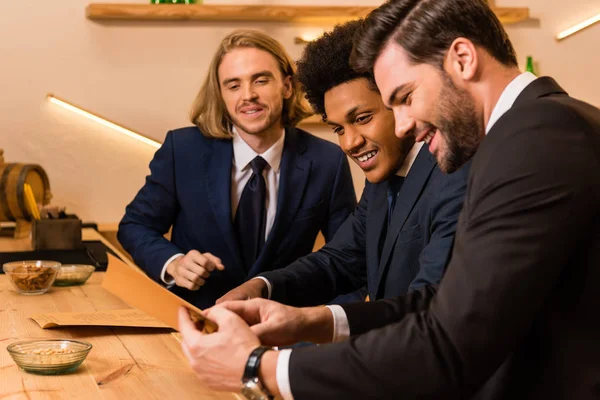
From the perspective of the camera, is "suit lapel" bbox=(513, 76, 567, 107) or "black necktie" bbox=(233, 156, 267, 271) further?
"black necktie" bbox=(233, 156, 267, 271)

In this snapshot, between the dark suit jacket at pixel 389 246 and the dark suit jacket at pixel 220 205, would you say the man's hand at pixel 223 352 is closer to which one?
the dark suit jacket at pixel 389 246

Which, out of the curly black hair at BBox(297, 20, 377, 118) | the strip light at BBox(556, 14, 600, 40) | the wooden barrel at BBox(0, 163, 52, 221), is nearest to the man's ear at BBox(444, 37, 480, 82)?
the curly black hair at BBox(297, 20, 377, 118)

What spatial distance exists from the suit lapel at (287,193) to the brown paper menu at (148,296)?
1.43 metres

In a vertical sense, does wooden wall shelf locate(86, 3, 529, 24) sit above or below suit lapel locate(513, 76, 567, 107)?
above

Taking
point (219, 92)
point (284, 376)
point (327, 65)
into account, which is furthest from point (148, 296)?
point (219, 92)

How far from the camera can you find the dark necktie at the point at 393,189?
2244mm

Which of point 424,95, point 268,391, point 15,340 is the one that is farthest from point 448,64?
point 15,340

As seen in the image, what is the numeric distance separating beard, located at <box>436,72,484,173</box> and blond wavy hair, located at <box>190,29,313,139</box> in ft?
5.22

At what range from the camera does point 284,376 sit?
1222 millimetres

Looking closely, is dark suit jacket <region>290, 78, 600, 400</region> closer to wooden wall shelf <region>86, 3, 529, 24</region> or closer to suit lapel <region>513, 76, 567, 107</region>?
suit lapel <region>513, 76, 567, 107</region>

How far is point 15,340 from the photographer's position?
5.83 feet

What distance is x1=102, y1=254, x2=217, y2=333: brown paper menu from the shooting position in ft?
4.69

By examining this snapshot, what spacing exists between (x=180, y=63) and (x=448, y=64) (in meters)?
3.14

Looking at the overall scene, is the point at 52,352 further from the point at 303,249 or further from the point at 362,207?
the point at 303,249
